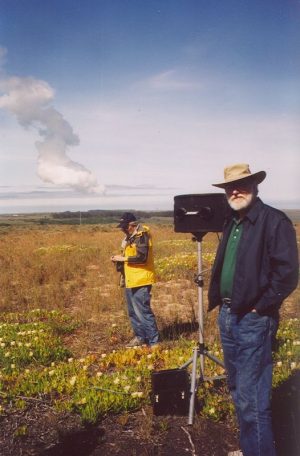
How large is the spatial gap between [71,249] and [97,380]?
55.9ft

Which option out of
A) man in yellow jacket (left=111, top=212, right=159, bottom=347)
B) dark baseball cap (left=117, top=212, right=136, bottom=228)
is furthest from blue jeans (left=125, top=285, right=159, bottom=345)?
dark baseball cap (left=117, top=212, right=136, bottom=228)

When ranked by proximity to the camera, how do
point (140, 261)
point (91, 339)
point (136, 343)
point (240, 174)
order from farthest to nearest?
point (91, 339), point (136, 343), point (140, 261), point (240, 174)

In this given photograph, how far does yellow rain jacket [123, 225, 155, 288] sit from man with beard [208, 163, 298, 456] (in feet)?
10.8

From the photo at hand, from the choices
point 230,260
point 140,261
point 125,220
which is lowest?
point 140,261

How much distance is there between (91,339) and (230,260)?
16.6 feet

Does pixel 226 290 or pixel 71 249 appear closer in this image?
pixel 226 290

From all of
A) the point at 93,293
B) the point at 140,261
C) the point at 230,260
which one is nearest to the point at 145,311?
the point at 140,261

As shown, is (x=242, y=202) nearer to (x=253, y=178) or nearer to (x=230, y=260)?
(x=253, y=178)

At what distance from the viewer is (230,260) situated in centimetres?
356

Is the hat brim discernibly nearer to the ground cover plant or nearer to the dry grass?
the ground cover plant

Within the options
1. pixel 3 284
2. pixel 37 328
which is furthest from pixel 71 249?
pixel 37 328

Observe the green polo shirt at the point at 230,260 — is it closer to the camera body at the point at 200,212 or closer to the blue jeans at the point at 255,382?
the blue jeans at the point at 255,382

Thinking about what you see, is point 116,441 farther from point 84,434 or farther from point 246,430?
point 246,430

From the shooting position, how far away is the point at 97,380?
518 cm
